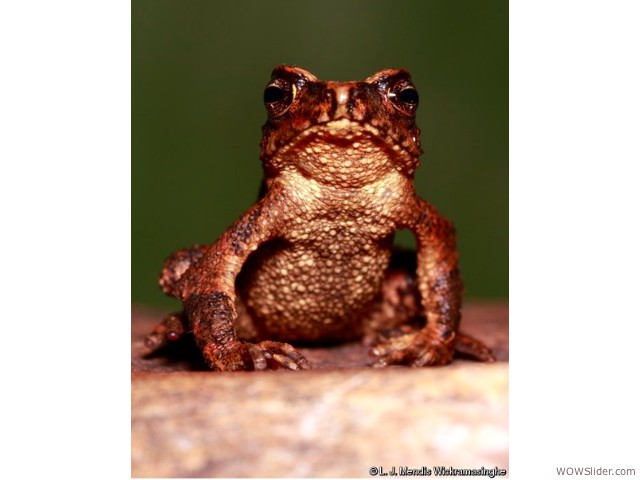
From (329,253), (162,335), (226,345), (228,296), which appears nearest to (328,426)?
(226,345)

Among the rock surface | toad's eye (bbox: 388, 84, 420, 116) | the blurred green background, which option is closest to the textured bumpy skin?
toad's eye (bbox: 388, 84, 420, 116)

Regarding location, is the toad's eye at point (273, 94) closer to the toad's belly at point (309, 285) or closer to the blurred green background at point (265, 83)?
the blurred green background at point (265, 83)

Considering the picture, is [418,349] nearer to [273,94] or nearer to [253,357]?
[253,357]

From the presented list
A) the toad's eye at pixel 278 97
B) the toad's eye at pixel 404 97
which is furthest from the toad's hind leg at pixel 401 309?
the toad's eye at pixel 278 97

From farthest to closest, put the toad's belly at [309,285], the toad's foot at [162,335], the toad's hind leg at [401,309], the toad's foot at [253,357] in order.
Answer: the toad's hind leg at [401,309] < the toad's foot at [162,335] < the toad's belly at [309,285] < the toad's foot at [253,357]
